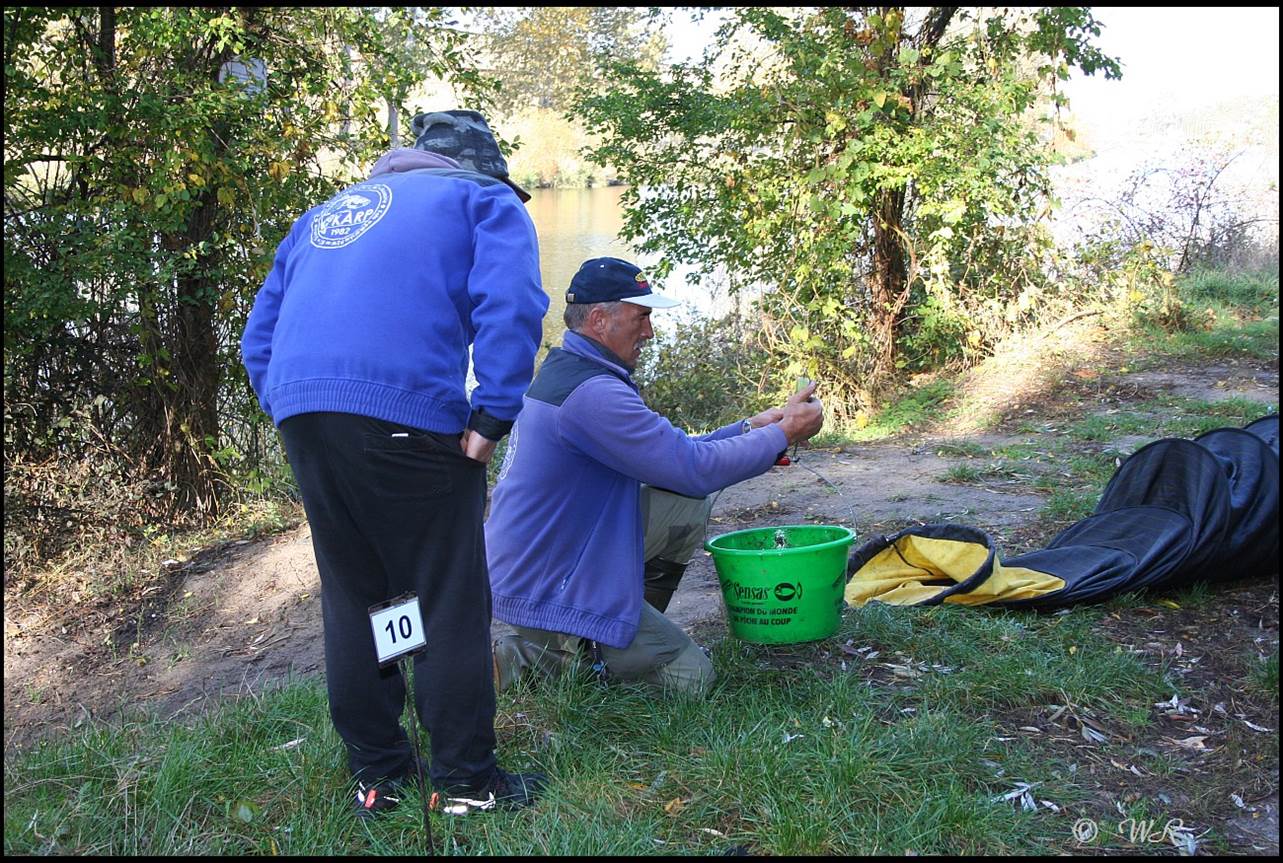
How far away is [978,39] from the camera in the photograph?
907cm

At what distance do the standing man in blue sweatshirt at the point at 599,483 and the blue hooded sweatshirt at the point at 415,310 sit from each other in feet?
1.91

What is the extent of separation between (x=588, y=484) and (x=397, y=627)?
938 millimetres

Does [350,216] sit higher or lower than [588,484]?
higher

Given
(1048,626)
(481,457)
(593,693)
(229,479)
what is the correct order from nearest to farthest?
1. (481,457)
2. (593,693)
3. (1048,626)
4. (229,479)

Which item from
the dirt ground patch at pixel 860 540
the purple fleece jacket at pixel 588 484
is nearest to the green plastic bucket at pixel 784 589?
the purple fleece jacket at pixel 588 484

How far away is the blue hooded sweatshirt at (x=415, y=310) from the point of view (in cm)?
268

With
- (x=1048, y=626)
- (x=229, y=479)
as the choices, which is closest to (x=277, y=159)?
(x=229, y=479)

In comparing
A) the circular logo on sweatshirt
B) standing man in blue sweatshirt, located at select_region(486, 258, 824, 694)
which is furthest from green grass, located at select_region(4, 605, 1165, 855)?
the circular logo on sweatshirt

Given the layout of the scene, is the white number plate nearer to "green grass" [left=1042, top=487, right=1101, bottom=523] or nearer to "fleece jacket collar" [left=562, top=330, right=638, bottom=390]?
"fleece jacket collar" [left=562, top=330, right=638, bottom=390]

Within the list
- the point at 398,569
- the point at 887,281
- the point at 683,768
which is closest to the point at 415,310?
the point at 398,569

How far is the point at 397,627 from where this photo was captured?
103 inches

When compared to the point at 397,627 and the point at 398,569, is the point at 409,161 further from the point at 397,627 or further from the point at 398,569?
the point at 397,627

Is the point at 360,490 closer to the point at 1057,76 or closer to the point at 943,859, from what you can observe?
the point at 943,859

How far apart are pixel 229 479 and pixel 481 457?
4737 millimetres
